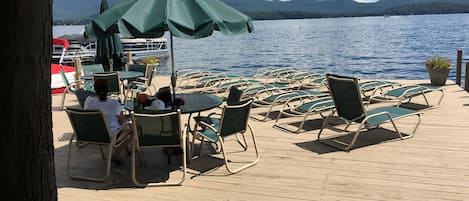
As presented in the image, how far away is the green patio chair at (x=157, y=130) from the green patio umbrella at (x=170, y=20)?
0.88 m

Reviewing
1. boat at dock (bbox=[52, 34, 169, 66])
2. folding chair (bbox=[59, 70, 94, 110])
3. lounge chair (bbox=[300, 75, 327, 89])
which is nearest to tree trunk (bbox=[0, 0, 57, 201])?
folding chair (bbox=[59, 70, 94, 110])

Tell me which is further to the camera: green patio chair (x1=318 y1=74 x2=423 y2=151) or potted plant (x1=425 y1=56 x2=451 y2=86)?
potted plant (x1=425 y1=56 x2=451 y2=86)

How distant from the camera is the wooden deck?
3.62 meters

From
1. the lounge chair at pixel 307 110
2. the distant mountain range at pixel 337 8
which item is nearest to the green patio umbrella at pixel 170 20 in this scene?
the lounge chair at pixel 307 110

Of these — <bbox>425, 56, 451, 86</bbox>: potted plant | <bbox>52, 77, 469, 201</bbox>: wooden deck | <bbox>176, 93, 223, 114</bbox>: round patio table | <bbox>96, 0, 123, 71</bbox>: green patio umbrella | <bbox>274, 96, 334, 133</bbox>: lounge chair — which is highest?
<bbox>96, 0, 123, 71</bbox>: green patio umbrella

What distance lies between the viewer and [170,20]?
13.9ft

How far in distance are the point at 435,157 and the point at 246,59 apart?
90.9ft

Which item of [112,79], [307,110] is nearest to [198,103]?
[307,110]

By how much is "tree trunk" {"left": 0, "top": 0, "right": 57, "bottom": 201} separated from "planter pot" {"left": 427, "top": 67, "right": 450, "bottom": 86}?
29.0ft

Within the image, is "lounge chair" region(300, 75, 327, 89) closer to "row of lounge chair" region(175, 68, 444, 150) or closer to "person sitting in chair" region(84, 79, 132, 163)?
"row of lounge chair" region(175, 68, 444, 150)

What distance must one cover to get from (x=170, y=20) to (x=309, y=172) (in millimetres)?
1893

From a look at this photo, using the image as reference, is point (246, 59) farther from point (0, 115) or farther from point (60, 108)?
point (0, 115)

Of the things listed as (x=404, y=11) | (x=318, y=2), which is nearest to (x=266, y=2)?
(x=318, y=2)

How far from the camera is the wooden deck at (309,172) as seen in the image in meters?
3.62
